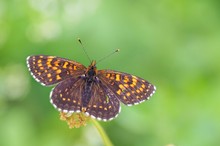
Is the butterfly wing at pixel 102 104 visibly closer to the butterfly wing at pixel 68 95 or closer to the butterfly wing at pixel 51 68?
the butterfly wing at pixel 68 95

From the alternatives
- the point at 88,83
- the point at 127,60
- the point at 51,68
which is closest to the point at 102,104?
the point at 88,83

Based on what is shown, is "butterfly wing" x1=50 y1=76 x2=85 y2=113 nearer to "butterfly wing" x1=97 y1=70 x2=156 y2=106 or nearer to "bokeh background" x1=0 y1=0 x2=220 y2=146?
"butterfly wing" x1=97 y1=70 x2=156 y2=106

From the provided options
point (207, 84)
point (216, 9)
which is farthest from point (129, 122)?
point (216, 9)

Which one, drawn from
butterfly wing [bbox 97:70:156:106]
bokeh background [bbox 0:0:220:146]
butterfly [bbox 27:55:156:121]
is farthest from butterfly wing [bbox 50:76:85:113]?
bokeh background [bbox 0:0:220:146]

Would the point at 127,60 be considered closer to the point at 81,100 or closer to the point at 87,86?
the point at 87,86

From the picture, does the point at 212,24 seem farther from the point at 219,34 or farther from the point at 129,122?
the point at 129,122

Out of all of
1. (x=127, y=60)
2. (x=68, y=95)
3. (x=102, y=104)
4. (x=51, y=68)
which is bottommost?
(x=102, y=104)

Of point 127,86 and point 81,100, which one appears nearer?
point 81,100
